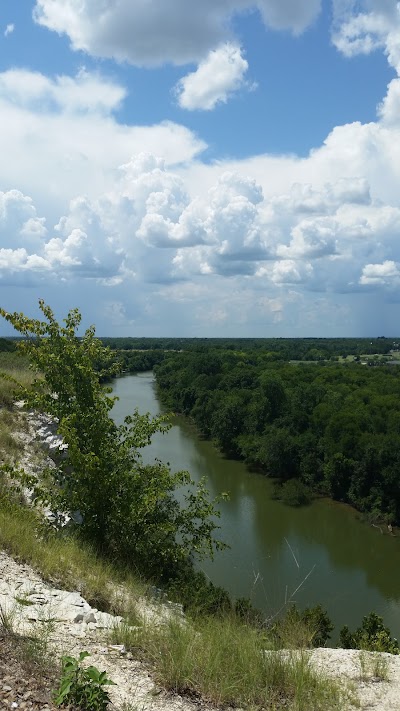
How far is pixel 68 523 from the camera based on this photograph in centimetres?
781

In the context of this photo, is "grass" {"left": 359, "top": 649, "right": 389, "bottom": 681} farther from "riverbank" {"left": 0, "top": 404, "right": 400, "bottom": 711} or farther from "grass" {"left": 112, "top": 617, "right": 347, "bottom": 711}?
"grass" {"left": 112, "top": 617, "right": 347, "bottom": 711}

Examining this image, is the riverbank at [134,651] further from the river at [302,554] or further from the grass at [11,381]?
the river at [302,554]

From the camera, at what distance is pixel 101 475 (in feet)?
23.8

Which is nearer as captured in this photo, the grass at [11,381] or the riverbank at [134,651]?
the riverbank at [134,651]

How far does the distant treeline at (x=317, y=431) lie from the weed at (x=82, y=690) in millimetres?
26914

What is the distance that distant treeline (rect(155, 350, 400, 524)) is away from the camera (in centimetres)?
2972

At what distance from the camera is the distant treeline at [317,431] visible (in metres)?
29.7

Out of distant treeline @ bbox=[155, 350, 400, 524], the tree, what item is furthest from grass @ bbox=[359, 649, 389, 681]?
distant treeline @ bbox=[155, 350, 400, 524]

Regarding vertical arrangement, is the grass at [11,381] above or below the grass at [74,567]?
above

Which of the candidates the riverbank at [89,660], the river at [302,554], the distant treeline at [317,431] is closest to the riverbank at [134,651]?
the riverbank at [89,660]

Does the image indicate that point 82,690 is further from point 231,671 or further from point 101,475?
point 101,475

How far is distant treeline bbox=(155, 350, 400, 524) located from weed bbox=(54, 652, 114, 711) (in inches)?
1060

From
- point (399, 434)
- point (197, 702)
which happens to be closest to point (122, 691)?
point (197, 702)

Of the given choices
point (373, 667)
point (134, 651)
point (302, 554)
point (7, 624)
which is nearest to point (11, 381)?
point (7, 624)
